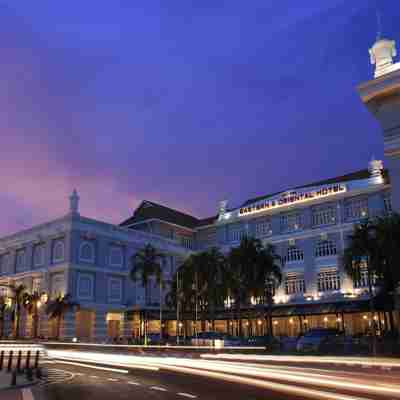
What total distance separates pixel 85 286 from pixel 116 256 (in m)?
7.72

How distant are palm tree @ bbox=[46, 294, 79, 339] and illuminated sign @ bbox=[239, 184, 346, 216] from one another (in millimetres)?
32248

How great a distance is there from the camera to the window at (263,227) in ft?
265

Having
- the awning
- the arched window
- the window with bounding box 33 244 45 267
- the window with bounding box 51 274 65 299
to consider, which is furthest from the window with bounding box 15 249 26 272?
the awning

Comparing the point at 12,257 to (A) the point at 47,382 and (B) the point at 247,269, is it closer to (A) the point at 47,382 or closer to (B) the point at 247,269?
(B) the point at 247,269

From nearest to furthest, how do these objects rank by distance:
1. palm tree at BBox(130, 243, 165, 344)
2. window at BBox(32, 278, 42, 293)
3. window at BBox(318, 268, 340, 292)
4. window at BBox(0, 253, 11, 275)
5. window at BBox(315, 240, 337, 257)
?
1. window at BBox(318, 268, 340, 292)
2. palm tree at BBox(130, 243, 165, 344)
3. window at BBox(315, 240, 337, 257)
4. window at BBox(32, 278, 42, 293)
5. window at BBox(0, 253, 11, 275)

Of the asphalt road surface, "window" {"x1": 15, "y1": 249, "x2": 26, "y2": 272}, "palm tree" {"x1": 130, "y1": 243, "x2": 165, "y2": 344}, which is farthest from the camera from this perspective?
"window" {"x1": 15, "y1": 249, "x2": 26, "y2": 272}

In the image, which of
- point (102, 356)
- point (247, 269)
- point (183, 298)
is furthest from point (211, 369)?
point (183, 298)

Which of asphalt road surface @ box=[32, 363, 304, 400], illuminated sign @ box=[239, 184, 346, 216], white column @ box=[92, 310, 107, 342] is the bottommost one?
asphalt road surface @ box=[32, 363, 304, 400]

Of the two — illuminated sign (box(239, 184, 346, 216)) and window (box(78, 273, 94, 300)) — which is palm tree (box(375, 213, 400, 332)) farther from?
window (box(78, 273, 94, 300))

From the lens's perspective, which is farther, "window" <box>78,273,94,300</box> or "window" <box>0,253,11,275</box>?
"window" <box>0,253,11,275</box>

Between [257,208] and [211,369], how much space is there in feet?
192

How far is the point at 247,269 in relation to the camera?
56250 millimetres

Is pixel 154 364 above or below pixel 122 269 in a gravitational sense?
below

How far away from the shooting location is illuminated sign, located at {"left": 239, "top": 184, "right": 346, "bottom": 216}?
7319 centimetres
